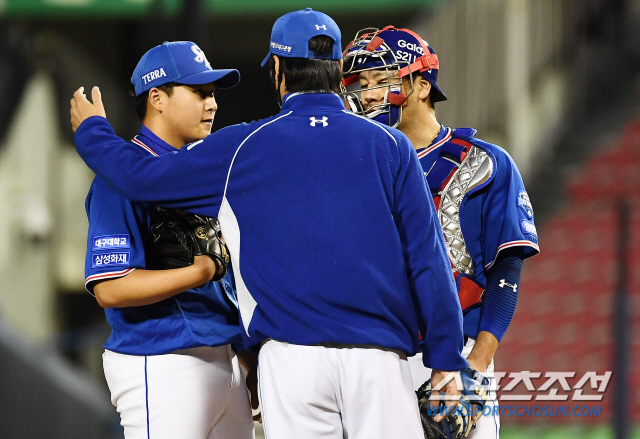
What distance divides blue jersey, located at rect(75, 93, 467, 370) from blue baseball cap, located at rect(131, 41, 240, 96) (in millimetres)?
401

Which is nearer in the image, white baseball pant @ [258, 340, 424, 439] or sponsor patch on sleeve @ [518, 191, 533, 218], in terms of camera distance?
white baseball pant @ [258, 340, 424, 439]

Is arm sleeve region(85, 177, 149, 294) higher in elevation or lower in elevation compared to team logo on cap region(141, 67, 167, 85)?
lower

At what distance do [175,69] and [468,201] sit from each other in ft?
3.28

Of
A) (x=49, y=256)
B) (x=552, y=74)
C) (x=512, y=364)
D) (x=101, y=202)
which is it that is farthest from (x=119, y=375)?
(x=49, y=256)

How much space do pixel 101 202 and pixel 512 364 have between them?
6012 millimetres

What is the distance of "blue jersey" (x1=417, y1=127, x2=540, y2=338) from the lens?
9.00ft

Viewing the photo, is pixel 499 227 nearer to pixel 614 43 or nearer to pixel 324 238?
pixel 324 238

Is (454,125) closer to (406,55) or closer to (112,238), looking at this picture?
(406,55)

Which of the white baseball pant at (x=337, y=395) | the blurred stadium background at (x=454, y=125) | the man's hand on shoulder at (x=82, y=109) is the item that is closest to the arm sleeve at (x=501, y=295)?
the white baseball pant at (x=337, y=395)

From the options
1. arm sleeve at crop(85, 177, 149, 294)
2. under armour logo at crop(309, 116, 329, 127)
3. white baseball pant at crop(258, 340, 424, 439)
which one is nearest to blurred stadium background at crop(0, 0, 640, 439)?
white baseball pant at crop(258, 340, 424, 439)

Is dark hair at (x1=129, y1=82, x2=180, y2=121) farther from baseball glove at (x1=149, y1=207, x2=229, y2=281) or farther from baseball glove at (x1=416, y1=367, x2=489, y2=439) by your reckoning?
baseball glove at (x1=416, y1=367, x2=489, y2=439)

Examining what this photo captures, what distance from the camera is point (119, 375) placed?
259 cm

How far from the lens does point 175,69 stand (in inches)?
106

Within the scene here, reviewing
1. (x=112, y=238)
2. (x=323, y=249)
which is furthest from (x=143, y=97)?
(x=323, y=249)
